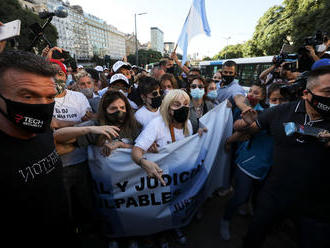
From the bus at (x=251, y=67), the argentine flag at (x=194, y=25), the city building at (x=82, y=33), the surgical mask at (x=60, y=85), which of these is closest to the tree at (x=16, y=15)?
the bus at (x=251, y=67)

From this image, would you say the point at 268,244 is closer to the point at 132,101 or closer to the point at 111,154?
the point at 111,154

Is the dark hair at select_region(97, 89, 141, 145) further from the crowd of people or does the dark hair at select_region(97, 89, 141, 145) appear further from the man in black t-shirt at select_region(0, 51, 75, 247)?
the man in black t-shirt at select_region(0, 51, 75, 247)

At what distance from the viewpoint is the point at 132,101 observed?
3250 millimetres

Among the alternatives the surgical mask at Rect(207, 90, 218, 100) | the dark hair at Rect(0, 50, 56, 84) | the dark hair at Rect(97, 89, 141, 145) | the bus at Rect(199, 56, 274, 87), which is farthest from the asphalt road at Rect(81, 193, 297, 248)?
the bus at Rect(199, 56, 274, 87)

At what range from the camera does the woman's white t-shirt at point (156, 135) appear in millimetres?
1943

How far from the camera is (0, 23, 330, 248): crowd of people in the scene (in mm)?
1007

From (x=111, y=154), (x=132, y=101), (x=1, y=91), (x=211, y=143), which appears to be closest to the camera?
(x=1, y=91)

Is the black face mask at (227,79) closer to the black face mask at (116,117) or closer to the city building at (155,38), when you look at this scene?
the black face mask at (116,117)

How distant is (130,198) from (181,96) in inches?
53.6

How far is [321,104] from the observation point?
1424 millimetres

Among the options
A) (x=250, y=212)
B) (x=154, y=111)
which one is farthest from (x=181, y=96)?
(x=250, y=212)

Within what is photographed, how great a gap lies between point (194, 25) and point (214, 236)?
181 inches

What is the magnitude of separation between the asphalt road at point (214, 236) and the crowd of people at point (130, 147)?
0.10 meters

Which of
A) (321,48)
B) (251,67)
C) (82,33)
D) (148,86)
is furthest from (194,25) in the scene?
(82,33)
